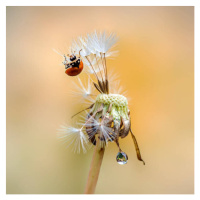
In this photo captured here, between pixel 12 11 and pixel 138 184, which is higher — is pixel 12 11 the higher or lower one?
the higher one

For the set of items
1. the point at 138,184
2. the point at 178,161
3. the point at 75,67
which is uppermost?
the point at 75,67

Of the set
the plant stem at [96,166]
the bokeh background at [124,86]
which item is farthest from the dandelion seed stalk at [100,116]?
the bokeh background at [124,86]

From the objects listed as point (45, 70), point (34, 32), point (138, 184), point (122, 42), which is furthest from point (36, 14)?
point (138, 184)

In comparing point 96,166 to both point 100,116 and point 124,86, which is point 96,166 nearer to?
point 100,116

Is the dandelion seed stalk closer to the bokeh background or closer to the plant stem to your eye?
the plant stem

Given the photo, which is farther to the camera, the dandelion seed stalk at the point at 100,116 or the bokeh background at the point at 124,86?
the bokeh background at the point at 124,86

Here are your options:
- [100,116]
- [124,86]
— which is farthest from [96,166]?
[124,86]

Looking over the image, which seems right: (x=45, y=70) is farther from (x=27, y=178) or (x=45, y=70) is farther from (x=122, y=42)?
(x=27, y=178)

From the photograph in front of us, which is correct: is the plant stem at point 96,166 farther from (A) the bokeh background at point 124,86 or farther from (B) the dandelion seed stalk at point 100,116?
(A) the bokeh background at point 124,86
